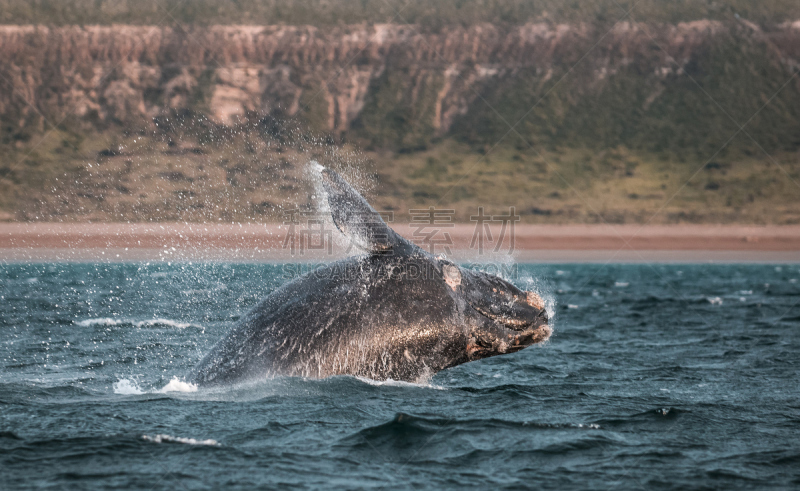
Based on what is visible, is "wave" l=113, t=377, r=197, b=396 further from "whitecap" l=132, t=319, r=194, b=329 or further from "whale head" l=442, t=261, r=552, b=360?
"whitecap" l=132, t=319, r=194, b=329

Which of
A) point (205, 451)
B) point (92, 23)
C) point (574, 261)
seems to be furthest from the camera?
point (92, 23)

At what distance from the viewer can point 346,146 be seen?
104 m

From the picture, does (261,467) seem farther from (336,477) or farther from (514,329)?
(514,329)

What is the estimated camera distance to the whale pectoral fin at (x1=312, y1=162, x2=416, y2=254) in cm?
858

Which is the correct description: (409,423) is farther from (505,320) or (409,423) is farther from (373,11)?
(373,11)

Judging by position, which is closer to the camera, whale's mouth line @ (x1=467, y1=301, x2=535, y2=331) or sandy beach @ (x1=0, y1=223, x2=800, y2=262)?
whale's mouth line @ (x1=467, y1=301, x2=535, y2=331)

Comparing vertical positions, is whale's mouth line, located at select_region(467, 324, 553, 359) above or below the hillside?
below

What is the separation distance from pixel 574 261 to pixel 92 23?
91898mm

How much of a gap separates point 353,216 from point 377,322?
1456 mm

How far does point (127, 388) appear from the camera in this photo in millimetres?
10852

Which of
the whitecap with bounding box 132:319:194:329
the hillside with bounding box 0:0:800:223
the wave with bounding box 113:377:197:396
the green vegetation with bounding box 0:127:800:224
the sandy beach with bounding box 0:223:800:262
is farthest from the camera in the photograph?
the hillside with bounding box 0:0:800:223

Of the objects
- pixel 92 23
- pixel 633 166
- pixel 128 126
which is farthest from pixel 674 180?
pixel 92 23

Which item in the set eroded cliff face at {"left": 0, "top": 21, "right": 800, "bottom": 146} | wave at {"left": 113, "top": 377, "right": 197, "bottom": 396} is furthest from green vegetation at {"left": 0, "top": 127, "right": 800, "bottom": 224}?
wave at {"left": 113, "top": 377, "right": 197, "bottom": 396}

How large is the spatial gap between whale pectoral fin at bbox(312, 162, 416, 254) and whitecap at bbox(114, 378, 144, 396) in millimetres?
4251
